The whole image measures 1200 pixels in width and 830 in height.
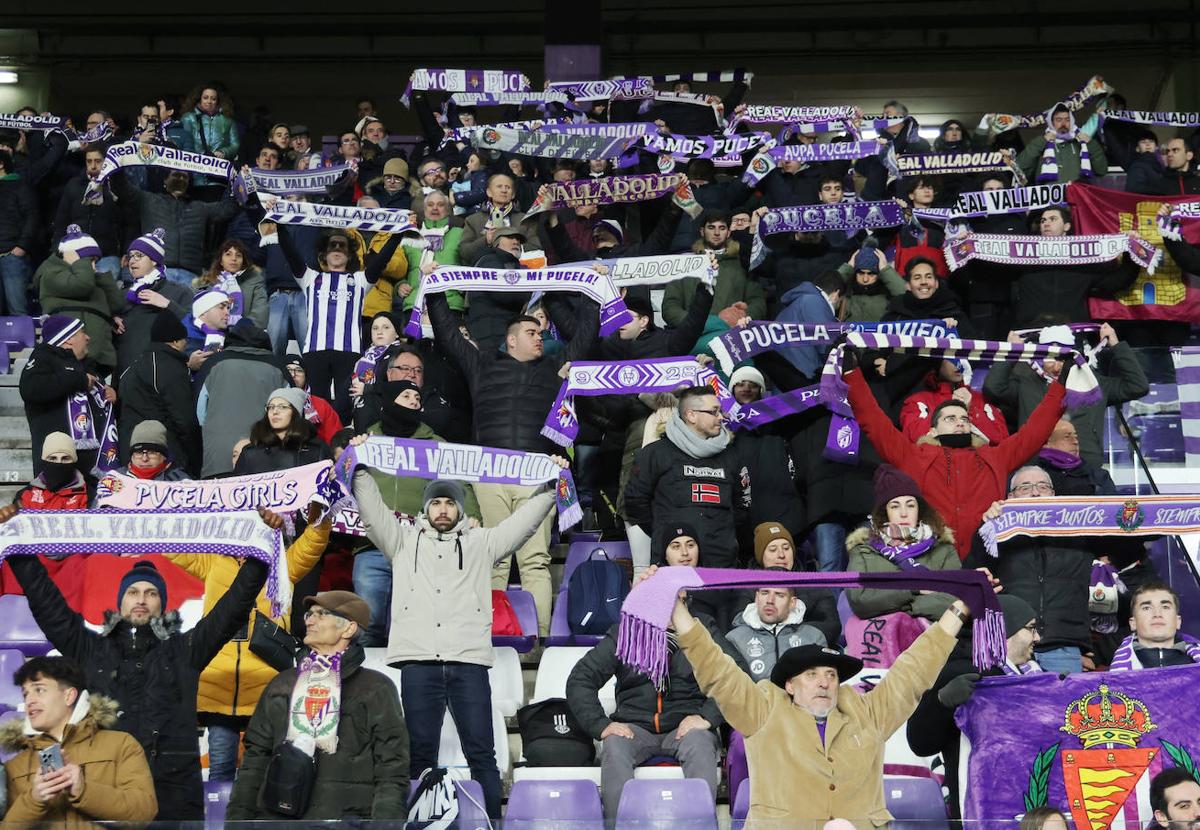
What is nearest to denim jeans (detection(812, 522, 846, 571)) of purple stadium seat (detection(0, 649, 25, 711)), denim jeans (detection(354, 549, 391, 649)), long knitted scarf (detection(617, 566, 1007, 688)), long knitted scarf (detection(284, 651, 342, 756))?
denim jeans (detection(354, 549, 391, 649))

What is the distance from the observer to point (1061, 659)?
8727 mm

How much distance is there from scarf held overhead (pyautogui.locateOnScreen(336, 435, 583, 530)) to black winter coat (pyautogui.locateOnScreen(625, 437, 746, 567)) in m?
0.67

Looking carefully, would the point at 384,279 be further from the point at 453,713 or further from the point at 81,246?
the point at 453,713

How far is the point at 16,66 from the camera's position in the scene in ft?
75.0

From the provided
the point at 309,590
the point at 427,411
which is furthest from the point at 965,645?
the point at 427,411

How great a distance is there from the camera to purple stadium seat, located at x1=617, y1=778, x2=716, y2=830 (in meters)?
7.54

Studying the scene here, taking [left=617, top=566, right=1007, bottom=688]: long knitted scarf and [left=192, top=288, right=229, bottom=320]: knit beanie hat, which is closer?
[left=617, top=566, right=1007, bottom=688]: long knitted scarf

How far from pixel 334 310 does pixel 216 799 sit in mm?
5123

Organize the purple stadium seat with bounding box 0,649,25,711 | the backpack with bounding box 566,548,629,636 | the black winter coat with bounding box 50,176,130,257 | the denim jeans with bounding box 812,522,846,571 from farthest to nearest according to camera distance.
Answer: the black winter coat with bounding box 50,176,130,257, the denim jeans with bounding box 812,522,846,571, the backpack with bounding box 566,548,629,636, the purple stadium seat with bounding box 0,649,25,711

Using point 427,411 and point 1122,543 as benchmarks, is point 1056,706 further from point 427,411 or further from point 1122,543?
point 427,411

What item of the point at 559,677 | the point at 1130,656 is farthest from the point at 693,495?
the point at 1130,656

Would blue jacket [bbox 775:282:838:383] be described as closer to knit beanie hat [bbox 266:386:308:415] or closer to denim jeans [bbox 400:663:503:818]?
knit beanie hat [bbox 266:386:308:415]

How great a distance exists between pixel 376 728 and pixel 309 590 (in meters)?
2.06

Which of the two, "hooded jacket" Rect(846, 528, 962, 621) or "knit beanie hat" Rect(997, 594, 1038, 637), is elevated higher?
"hooded jacket" Rect(846, 528, 962, 621)
